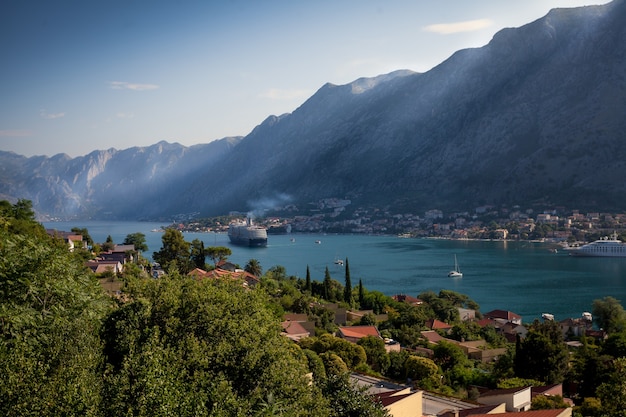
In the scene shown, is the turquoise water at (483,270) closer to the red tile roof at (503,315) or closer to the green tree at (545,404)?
the red tile roof at (503,315)

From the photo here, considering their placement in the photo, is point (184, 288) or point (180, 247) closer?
point (184, 288)

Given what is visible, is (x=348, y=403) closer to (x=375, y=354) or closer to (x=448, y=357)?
(x=375, y=354)

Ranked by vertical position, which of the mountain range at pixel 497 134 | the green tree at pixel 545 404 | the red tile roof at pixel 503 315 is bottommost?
the red tile roof at pixel 503 315

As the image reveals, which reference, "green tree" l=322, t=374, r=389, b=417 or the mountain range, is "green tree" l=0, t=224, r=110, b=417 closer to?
"green tree" l=322, t=374, r=389, b=417

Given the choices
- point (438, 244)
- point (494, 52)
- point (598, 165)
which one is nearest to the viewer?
point (438, 244)

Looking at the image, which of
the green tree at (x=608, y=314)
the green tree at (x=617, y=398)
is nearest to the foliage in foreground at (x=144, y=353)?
the green tree at (x=617, y=398)

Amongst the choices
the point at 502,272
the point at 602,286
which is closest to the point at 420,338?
the point at 602,286

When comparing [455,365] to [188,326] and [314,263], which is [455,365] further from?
[314,263]
